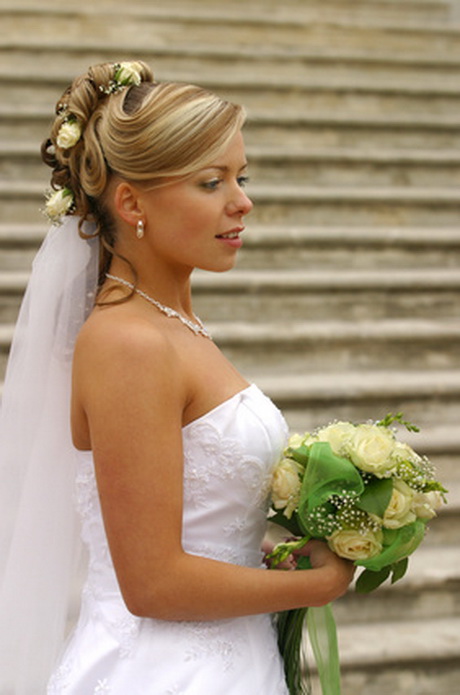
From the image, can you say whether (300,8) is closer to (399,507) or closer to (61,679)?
(399,507)

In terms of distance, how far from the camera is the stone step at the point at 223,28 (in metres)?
4.63

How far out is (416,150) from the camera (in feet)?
14.2

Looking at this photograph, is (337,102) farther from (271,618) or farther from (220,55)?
(271,618)

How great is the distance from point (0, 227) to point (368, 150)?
1.87 meters

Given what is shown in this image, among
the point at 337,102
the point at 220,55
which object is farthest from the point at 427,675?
the point at 220,55

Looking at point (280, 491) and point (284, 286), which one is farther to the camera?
point (284, 286)

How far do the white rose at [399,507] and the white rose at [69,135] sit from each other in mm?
770

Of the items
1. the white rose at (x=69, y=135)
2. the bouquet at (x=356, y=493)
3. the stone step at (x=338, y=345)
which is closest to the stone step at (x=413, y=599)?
the stone step at (x=338, y=345)

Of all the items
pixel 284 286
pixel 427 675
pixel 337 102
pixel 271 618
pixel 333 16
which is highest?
pixel 333 16

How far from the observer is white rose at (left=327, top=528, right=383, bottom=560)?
131 centimetres

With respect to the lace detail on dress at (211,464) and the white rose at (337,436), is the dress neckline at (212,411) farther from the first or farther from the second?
the white rose at (337,436)

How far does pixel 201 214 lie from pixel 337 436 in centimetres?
42

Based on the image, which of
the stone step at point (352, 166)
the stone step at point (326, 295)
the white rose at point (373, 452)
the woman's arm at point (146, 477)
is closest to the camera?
the woman's arm at point (146, 477)

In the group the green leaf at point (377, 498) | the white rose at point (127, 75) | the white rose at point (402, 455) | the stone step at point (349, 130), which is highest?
the white rose at point (127, 75)
